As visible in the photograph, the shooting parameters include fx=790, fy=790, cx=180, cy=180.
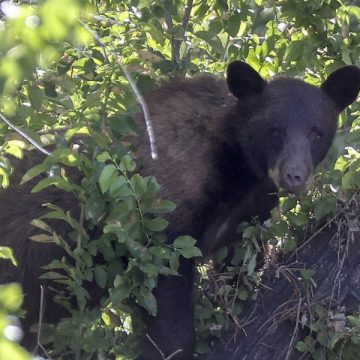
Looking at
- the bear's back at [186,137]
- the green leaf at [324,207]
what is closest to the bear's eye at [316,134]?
the bear's back at [186,137]

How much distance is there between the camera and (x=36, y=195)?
16.3 feet

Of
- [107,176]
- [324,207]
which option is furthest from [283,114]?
[107,176]

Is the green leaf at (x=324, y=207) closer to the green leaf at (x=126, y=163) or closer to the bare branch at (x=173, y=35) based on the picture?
the bare branch at (x=173, y=35)

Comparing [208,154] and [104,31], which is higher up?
[104,31]

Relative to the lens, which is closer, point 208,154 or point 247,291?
point 247,291

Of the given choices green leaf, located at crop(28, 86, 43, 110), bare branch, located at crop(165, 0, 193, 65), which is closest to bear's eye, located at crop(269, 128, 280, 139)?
bare branch, located at crop(165, 0, 193, 65)

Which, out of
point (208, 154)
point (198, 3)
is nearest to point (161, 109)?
point (208, 154)

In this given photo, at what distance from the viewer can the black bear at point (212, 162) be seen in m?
4.91

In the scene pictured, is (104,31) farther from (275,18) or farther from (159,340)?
(159,340)

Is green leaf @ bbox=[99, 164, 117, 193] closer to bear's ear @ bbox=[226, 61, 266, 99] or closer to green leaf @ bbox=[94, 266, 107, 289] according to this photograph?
green leaf @ bbox=[94, 266, 107, 289]

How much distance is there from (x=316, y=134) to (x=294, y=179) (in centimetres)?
70

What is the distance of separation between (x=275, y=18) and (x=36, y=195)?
1904 millimetres

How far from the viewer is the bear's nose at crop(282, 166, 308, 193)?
484cm

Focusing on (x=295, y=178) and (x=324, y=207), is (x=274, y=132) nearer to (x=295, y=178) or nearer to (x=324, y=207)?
(x=295, y=178)
